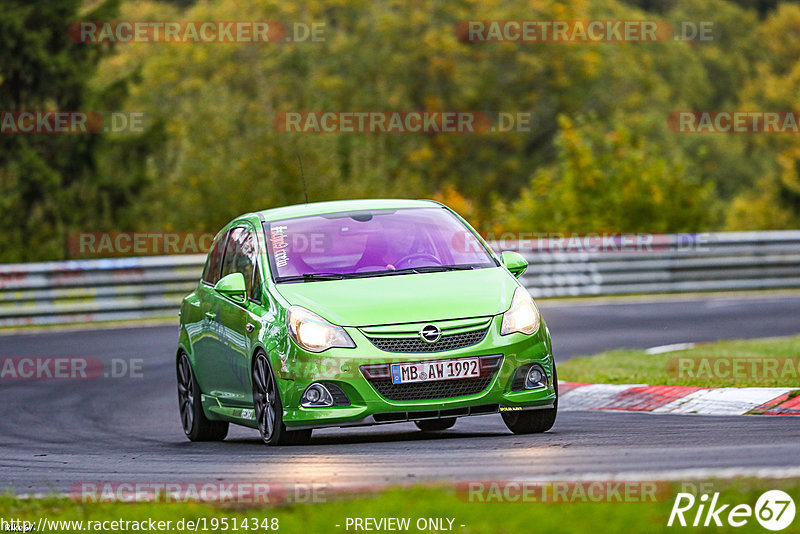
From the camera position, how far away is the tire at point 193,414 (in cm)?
1197

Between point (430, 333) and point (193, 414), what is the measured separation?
304cm

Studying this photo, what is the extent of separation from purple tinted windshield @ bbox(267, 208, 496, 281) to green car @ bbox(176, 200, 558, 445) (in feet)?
0.03

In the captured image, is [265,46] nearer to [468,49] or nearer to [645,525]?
[468,49]

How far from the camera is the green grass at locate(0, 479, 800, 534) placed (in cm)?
625

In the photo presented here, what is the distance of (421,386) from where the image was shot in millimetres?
9727
